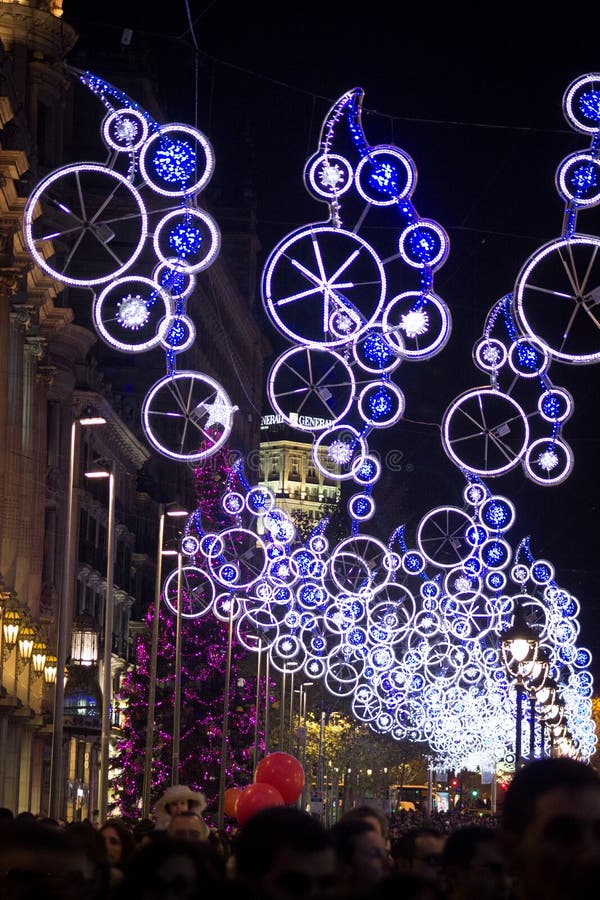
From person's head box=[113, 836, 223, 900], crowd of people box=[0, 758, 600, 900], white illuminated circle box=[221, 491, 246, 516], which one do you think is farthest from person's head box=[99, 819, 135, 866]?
white illuminated circle box=[221, 491, 246, 516]

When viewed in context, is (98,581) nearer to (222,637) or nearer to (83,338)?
(222,637)

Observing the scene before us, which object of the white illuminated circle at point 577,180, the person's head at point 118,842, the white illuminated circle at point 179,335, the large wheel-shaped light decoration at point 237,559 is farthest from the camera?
the large wheel-shaped light decoration at point 237,559

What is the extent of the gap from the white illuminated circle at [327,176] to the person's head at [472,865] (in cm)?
1188

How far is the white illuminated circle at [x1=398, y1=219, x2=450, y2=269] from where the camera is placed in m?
19.3

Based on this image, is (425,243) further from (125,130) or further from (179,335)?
(125,130)

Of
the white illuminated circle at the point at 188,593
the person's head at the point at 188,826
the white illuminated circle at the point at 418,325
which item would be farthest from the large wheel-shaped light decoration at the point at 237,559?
the person's head at the point at 188,826

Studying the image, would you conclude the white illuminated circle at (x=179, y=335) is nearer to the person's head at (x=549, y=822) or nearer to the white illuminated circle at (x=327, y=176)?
the white illuminated circle at (x=327, y=176)

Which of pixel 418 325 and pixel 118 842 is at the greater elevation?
pixel 418 325

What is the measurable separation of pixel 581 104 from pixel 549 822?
13.0 metres

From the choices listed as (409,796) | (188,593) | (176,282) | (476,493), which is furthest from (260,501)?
(409,796)

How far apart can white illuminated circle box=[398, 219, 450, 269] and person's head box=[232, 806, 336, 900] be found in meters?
13.8

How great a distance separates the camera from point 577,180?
18.2m

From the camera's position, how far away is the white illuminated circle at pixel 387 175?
18797 millimetres

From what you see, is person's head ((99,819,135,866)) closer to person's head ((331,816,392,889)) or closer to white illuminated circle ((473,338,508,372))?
person's head ((331,816,392,889))
